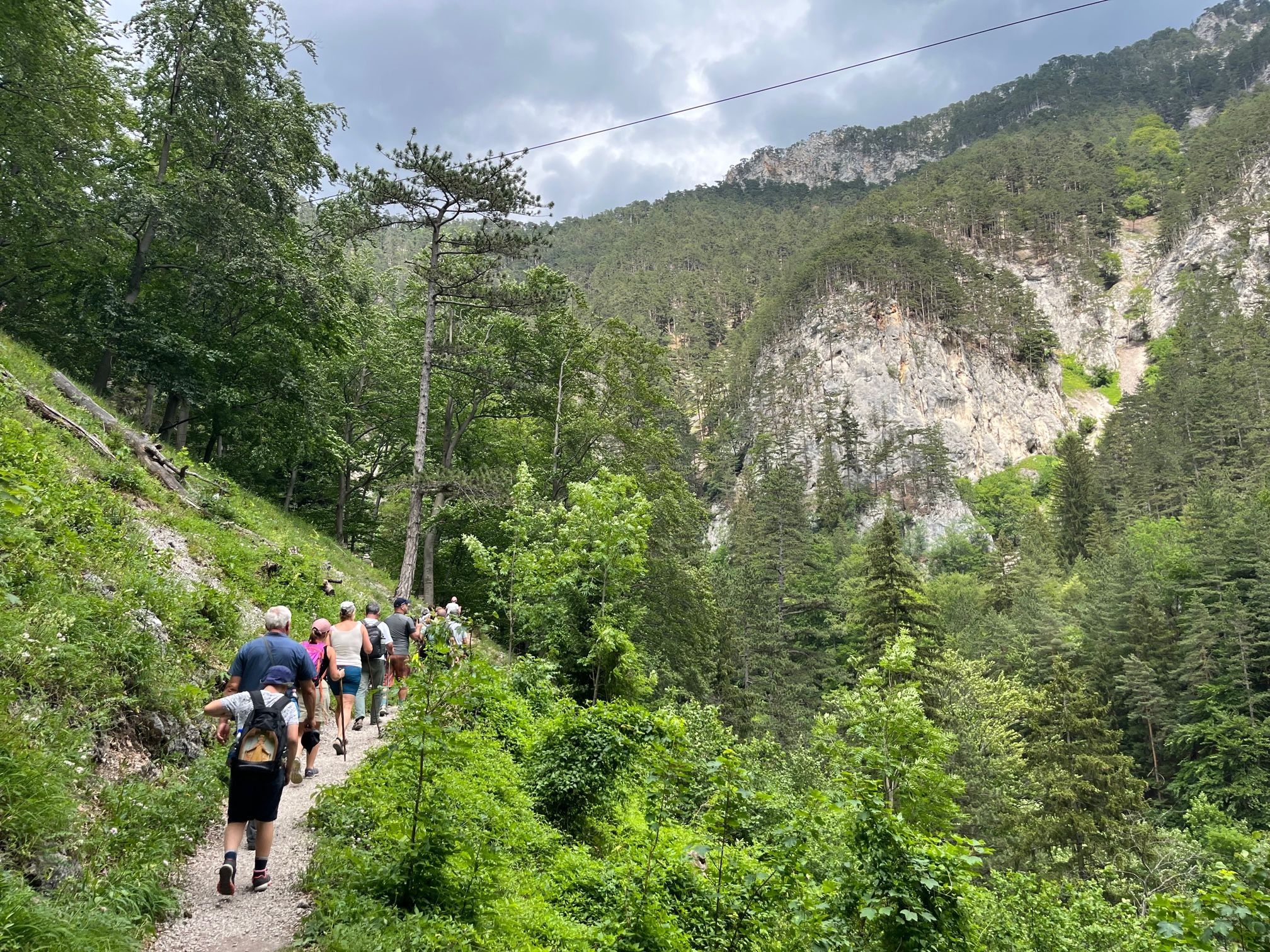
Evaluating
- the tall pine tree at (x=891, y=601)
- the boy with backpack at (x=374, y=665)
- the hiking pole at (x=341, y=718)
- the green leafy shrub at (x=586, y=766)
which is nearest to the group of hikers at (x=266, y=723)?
the hiking pole at (x=341, y=718)

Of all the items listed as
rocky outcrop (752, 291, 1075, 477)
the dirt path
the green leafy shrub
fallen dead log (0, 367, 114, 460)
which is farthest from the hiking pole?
the dirt path

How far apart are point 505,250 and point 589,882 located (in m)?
14.1

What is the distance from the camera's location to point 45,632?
527cm

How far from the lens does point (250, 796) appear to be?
481 cm

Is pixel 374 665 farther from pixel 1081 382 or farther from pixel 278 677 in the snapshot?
pixel 1081 382

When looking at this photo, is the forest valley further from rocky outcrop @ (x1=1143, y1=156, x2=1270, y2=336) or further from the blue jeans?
rocky outcrop @ (x1=1143, y1=156, x2=1270, y2=336)

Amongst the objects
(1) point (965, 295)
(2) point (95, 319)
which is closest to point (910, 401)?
(1) point (965, 295)

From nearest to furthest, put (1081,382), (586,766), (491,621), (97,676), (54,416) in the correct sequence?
1. (97,676)
2. (586,766)
3. (54,416)
4. (491,621)
5. (1081,382)

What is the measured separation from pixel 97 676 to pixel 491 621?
17.0m

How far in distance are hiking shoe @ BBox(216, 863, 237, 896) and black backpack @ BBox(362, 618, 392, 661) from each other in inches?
176

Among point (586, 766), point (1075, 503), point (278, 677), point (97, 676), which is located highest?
point (1075, 503)

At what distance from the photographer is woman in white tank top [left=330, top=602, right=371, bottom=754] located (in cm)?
811

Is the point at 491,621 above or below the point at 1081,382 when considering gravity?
below

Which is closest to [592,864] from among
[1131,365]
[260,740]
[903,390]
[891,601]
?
[260,740]
